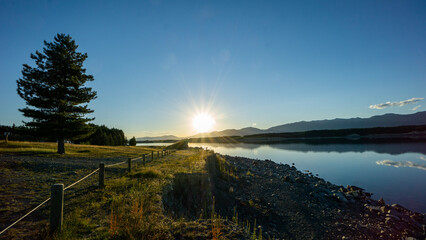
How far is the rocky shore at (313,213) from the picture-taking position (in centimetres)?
930

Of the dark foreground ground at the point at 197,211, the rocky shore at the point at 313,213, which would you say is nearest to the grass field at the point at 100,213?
the dark foreground ground at the point at 197,211

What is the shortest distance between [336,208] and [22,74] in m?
34.2

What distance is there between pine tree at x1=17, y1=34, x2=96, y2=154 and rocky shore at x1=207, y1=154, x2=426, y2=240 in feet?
69.7

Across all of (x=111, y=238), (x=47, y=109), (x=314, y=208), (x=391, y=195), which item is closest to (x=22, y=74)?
(x=47, y=109)

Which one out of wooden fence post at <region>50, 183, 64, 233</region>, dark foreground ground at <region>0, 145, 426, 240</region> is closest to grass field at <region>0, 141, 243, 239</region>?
dark foreground ground at <region>0, 145, 426, 240</region>

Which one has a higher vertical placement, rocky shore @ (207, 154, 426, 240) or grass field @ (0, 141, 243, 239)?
grass field @ (0, 141, 243, 239)

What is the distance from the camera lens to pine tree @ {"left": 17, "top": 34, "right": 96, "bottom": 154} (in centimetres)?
2162

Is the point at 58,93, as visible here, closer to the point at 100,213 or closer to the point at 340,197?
the point at 100,213

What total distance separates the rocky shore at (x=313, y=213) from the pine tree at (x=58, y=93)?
837 inches

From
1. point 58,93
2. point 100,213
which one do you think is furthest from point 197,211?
point 58,93

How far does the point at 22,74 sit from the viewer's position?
21406mm

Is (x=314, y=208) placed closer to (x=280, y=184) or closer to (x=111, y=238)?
(x=280, y=184)

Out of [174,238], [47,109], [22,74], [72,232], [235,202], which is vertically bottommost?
[235,202]

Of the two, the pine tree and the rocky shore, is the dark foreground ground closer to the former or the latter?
the rocky shore
